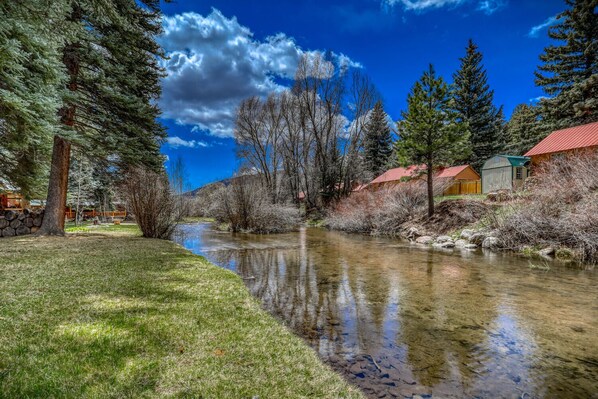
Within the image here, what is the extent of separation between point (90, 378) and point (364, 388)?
2376 millimetres

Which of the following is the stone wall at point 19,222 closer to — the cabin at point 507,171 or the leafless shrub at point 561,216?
the leafless shrub at point 561,216

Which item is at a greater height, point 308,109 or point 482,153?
point 308,109

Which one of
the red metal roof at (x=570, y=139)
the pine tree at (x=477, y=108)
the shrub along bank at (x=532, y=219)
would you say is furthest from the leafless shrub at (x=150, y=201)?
the pine tree at (x=477, y=108)

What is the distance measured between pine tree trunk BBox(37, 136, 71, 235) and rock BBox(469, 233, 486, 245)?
655 inches

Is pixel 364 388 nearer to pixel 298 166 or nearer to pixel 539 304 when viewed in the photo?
pixel 539 304

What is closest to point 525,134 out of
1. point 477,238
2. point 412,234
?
point 412,234

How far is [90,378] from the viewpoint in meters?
2.31

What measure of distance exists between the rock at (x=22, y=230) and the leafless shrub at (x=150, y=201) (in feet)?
12.6

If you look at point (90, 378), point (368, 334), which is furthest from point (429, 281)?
point (90, 378)

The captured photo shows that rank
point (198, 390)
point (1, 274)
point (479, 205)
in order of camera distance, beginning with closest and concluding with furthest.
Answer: point (198, 390), point (1, 274), point (479, 205)

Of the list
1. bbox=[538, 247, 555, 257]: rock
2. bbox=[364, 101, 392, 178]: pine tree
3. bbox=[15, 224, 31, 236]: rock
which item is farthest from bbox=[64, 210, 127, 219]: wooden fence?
bbox=[538, 247, 555, 257]: rock

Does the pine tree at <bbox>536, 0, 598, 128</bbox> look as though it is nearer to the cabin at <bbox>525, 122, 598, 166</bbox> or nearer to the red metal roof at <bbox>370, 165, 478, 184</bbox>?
the cabin at <bbox>525, 122, 598, 166</bbox>

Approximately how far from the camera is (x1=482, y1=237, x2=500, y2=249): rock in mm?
12004

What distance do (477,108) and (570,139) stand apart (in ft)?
42.2
